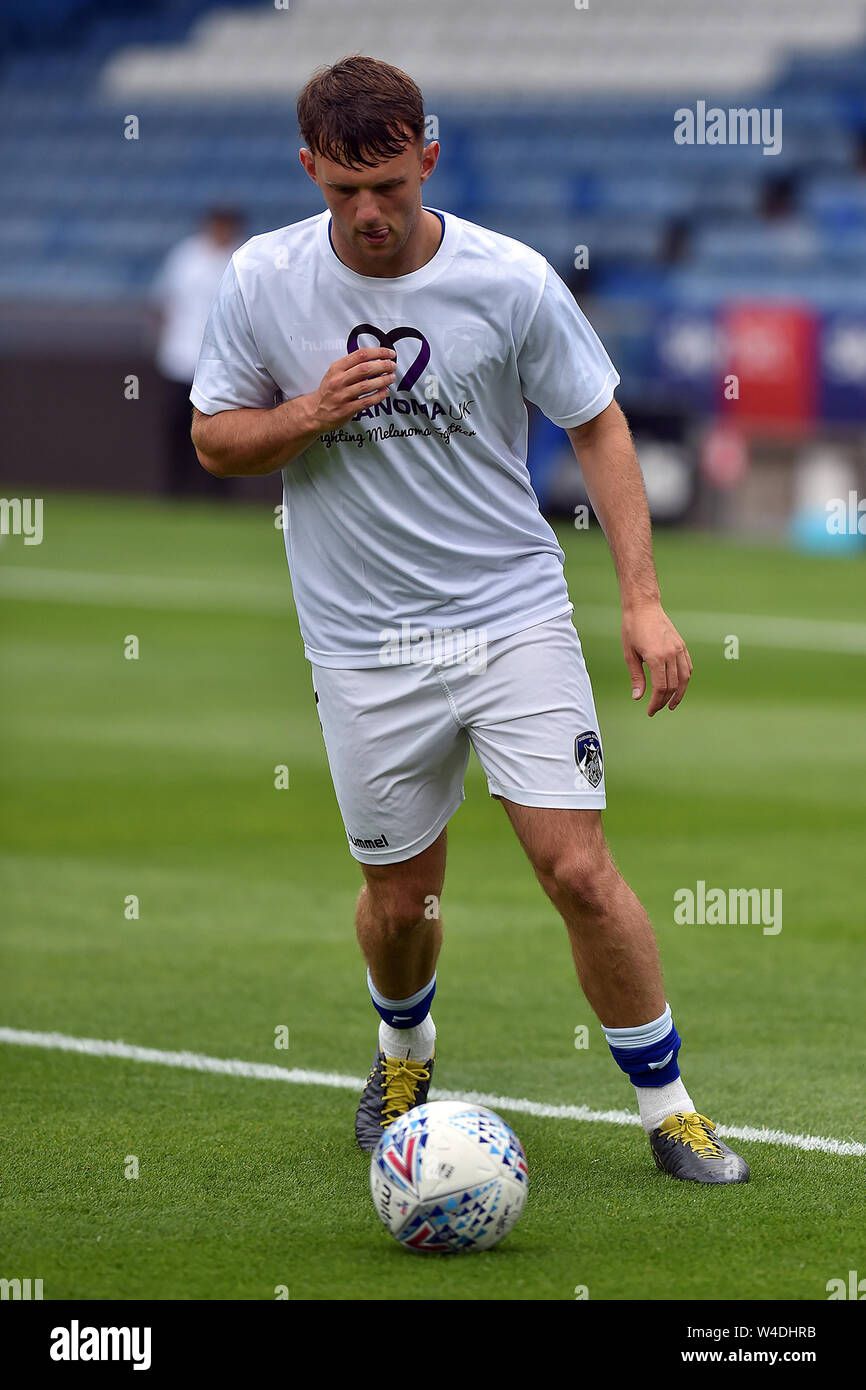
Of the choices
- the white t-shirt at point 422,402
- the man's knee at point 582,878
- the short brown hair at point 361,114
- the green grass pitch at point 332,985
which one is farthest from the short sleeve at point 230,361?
the green grass pitch at point 332,985

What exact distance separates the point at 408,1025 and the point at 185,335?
17.0 meters

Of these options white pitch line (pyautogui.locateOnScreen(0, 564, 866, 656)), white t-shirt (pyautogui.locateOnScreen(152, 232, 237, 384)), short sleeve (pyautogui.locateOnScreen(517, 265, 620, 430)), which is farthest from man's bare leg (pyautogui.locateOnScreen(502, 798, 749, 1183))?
white t-shirt (pyautogui.locateOnScreen(152, 232, 237, 384))

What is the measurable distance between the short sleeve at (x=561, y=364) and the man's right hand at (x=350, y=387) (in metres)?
0.37

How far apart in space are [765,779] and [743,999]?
146 inches

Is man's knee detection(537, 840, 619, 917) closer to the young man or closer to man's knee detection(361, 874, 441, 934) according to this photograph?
the young man

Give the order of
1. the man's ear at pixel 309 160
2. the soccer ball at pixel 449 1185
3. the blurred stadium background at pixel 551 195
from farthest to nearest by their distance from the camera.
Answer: the blurred stadium background at pixel 551 195, the man's ear at pixel 309 160, the soccer ball at pixel 449 1185

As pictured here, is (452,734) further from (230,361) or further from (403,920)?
(230,361)

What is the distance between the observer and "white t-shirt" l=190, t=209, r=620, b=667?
14.7 feet

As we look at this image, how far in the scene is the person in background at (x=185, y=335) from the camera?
2122 cm

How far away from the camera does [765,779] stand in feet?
32.4

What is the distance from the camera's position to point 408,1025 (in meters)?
5.05

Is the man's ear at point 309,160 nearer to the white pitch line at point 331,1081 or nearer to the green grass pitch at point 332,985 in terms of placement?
the green grass pitch at point 332,985

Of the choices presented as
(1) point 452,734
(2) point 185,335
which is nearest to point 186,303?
(2) point 185,335
